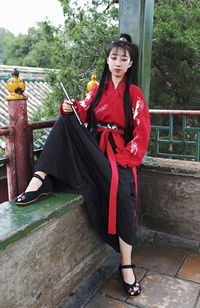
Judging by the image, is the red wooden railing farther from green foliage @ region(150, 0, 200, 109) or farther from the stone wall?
green foliage @ region(150, 0, 200, 109)

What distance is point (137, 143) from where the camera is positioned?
7.56 ft

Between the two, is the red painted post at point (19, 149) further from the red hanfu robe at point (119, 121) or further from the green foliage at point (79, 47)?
the green foliage at point (79, 47)

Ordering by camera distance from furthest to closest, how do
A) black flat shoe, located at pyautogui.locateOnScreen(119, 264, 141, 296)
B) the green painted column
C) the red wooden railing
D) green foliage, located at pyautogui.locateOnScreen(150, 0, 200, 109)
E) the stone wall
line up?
green foliage, located at pyautogui.locateOnScreen(150, 0, 200, 109) → the green painted column → black flat shoe, located at pyautogui.locateOnScreen(119, 264, 141, 296) → the red wooden railing → the stone wall

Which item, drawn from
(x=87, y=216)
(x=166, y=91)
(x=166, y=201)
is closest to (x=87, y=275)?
(x=87, y=216)

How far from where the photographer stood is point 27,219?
1.74 metres

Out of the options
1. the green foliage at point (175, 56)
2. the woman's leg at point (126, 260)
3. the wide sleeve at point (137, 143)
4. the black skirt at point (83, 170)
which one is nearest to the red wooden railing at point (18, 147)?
the black skirt at point (83, 170)

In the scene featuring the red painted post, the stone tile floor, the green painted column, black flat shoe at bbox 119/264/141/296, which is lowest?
the stone tile floor

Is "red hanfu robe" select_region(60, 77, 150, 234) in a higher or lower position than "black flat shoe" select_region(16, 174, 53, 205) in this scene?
higher

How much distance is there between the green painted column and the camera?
2.65 metres

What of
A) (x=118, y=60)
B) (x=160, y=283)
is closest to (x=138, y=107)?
(x=118, y=60)

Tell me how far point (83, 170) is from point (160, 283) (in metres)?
1.10

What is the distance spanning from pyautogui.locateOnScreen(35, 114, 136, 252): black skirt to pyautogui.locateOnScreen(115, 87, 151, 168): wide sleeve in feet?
0.28

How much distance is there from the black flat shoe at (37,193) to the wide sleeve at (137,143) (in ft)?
1.82

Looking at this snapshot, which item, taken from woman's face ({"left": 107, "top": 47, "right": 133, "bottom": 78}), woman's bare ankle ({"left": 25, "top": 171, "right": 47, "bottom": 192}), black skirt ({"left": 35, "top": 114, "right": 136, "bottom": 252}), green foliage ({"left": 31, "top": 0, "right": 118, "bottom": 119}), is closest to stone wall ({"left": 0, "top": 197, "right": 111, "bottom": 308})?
black skirt ({"left": 35, "top": 114, "right": 136, "bottom": 252})
